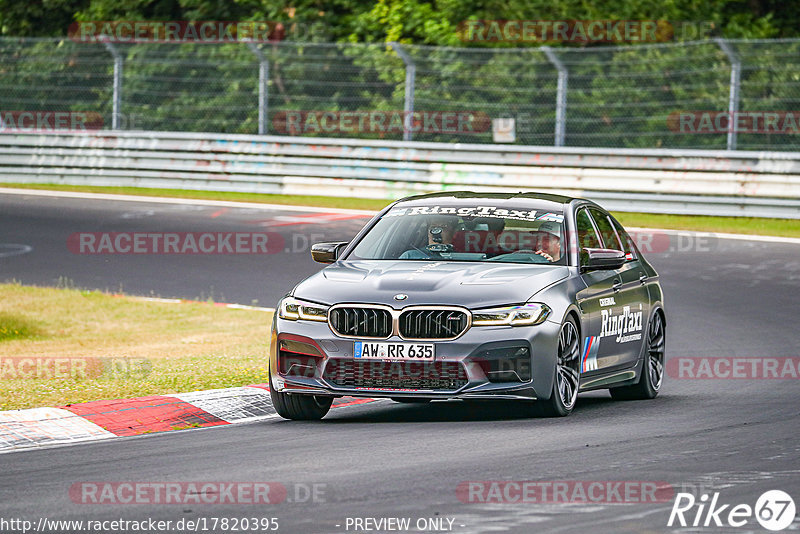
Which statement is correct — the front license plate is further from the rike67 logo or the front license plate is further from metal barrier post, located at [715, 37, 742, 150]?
metal barrier post, located at [715, 37, 742, 150]

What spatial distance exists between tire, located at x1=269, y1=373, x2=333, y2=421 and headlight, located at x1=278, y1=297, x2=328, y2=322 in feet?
1.48

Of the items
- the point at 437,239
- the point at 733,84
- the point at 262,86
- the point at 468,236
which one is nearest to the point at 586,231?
the point at 468,236

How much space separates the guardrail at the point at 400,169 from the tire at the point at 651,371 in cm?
1204

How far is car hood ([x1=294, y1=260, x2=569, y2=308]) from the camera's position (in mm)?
9469

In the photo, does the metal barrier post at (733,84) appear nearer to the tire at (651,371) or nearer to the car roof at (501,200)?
the tire at (651,371)

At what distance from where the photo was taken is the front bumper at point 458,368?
9.33 meters

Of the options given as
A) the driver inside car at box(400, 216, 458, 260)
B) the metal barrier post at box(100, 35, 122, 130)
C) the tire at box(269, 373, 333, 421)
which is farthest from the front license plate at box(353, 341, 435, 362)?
the metal barrier post at box(100, 35, 122, 130)

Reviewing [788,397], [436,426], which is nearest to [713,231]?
[788,397]

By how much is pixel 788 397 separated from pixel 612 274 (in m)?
1.61

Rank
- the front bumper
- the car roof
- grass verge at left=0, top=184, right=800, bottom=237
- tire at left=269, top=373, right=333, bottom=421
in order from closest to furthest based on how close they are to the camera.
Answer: the front bumper < tire at left=269, top=373, right=333, bottom=421 < the car roof < grass verge at left=0, top=184, right=800, bottom=237

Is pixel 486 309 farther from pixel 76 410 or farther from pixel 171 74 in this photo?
pixel 171 74

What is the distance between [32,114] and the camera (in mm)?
30500

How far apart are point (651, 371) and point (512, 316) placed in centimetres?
257

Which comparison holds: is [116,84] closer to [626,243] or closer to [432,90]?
[432,90]
